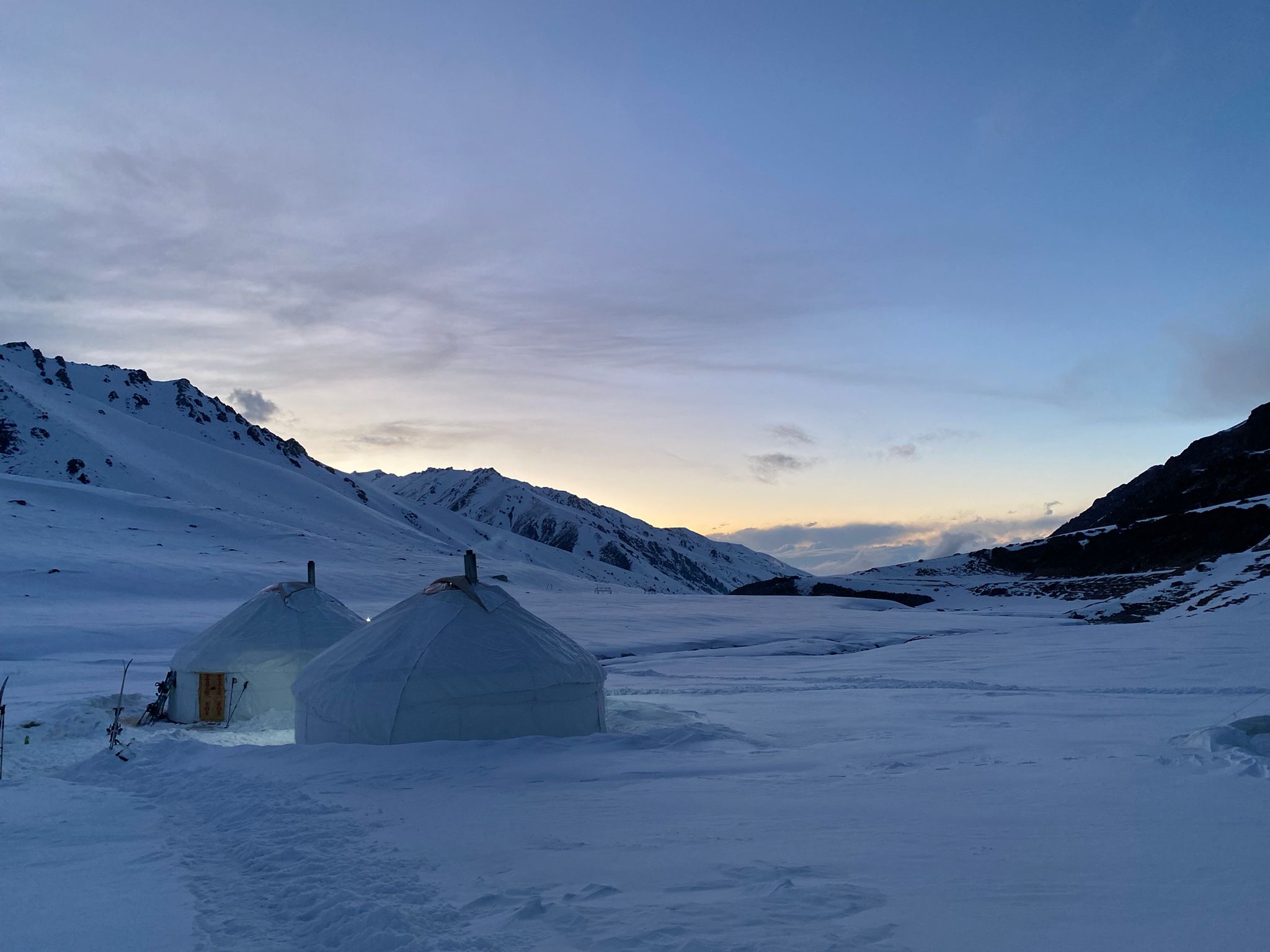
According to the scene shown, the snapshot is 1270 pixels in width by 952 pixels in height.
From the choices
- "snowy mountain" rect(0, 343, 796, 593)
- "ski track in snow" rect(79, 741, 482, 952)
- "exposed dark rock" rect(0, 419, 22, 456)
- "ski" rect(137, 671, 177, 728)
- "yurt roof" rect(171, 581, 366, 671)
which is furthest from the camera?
"exposed dark rock" rect(0, 419, 22, 456)

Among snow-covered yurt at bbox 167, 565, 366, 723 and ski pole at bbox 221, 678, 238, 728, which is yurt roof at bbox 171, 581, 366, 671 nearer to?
snow-covered yurt at bbox 167, 565, 366, 723

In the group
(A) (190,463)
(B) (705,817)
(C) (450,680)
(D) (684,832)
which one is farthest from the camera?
(A) (190,463)

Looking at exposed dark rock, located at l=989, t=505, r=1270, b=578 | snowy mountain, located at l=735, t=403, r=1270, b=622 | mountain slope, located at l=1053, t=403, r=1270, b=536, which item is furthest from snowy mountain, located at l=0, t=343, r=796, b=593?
mountain slope, located at l=1053, t=403, r=1270, b=536

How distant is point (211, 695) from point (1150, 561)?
5186 centimetres

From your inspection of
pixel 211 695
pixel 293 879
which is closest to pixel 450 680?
pixel 293 879

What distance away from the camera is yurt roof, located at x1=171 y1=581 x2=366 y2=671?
20.1m

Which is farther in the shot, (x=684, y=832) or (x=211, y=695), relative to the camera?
(x=211, y=695)

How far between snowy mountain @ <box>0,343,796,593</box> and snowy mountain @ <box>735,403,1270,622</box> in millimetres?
36952

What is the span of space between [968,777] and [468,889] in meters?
6.17

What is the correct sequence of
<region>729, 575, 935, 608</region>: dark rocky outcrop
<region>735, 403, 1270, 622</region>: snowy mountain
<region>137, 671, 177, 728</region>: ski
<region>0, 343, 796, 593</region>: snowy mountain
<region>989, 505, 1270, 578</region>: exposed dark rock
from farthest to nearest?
<region>0, 343, 796, 593</region>: snowy mountain
<region>729, 575, 935, 608</region>: dark rocky outcrop
<region>989, 505, 1270, 578</region>: exposed dark rock
<region>735, 403, 1270, 622</region>: snowy mountain
<region>137, 671, 177, 728</region>: ski

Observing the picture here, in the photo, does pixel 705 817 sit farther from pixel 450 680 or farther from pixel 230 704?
pixel 230 704

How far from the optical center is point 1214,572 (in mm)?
40969

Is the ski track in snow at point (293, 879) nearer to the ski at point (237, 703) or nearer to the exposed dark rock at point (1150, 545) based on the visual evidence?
the ski at point (237, 703)

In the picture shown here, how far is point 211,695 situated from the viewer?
19.8 metres
